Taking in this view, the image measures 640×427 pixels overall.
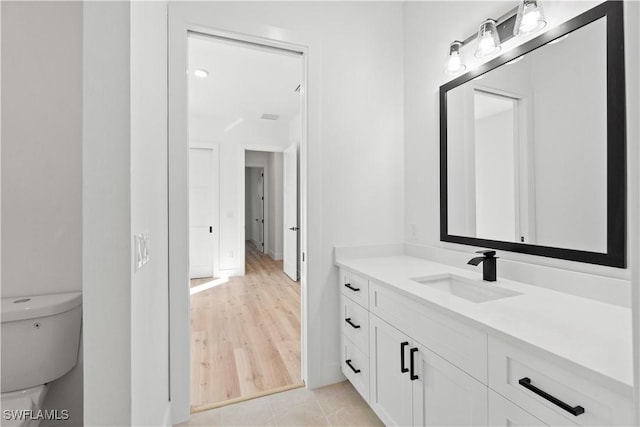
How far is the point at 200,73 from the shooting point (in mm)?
3115

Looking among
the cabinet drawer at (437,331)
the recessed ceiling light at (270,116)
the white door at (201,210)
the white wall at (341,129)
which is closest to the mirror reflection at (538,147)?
the white wall at (341,129)

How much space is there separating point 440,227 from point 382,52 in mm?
1289

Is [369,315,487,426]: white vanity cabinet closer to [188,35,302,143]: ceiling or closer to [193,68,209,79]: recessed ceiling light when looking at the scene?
[188,35,302,143]: ceiling

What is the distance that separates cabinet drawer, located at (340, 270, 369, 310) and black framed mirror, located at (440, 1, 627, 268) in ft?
2.04

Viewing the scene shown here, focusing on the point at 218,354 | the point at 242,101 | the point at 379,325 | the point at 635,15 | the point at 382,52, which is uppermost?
the point at 242,101

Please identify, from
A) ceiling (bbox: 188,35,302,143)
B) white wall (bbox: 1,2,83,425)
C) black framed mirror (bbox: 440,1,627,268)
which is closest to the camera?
black framed mirror (bbox: 440,1,627,268)

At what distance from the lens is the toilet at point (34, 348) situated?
1.12m

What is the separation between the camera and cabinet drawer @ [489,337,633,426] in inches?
26.3

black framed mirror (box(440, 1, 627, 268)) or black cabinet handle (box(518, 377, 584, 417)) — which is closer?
black cabinet handle (box(518, 377, 584, 417))

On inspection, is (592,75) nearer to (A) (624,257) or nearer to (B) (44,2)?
(A) (624,257)

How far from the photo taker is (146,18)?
1112 mm

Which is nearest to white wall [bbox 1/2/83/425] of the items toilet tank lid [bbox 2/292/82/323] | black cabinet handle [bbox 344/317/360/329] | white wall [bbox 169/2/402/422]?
toilet tank lid [bbox 2/292/82/323]

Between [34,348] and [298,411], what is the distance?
1.27 meters

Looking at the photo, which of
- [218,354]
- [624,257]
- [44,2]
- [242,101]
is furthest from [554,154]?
[242,101]
